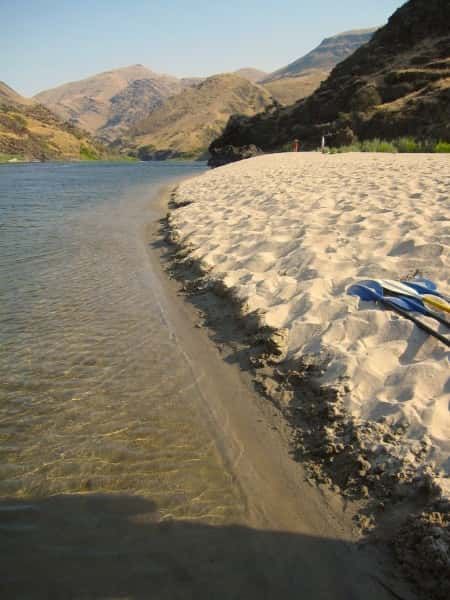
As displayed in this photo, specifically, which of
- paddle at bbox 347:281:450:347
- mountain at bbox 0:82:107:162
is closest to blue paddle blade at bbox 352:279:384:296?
paddle at bbox 347:281:450:347

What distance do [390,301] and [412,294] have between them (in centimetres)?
22

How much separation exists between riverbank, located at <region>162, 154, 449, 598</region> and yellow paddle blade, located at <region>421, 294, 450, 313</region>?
0.31m

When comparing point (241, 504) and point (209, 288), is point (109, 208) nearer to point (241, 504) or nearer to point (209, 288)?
point (209, 288)

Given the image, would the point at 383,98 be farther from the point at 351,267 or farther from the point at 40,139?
the point at 40,139

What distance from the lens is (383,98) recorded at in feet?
124

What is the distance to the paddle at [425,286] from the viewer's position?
3.73 metres

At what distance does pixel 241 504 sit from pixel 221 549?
32 cm

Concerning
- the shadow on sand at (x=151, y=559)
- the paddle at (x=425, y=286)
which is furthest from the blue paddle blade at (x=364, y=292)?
the shadow on sand at (x=151, y=559)

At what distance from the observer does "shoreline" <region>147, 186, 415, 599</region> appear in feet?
6.53

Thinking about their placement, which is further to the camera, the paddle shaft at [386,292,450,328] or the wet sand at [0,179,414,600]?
the paddle shaft at [386,292,450,328]

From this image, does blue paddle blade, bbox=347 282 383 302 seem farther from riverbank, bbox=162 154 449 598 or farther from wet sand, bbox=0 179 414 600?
wet sand, bbox=0 179 414 600

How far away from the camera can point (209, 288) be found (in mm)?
5320

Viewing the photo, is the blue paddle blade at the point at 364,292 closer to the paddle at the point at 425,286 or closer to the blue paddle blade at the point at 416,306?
the blue paddle blade at the point at 416,306

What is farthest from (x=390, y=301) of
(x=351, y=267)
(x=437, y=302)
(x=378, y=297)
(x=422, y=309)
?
(x=351, y=267)
